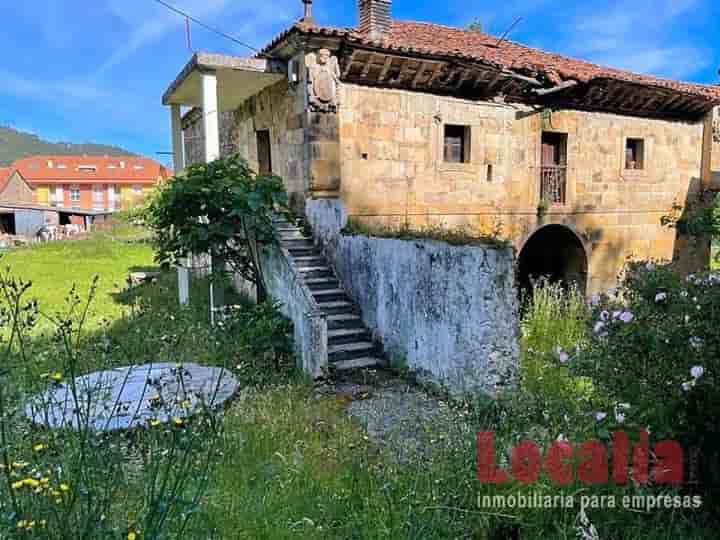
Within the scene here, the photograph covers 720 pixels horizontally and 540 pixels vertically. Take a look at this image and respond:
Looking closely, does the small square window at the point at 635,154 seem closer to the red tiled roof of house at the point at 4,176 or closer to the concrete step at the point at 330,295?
the concrete step at the point at 330,295

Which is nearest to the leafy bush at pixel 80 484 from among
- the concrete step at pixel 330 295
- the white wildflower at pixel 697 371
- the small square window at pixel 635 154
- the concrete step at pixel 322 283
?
the white wildflower at pixel 697 371

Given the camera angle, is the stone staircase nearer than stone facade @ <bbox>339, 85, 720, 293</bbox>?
Yes

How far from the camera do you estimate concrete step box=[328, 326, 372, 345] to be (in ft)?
21.9

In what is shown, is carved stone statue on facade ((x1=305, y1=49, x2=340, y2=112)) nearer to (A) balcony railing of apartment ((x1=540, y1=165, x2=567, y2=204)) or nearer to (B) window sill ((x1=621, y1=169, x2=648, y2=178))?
(A) balcony railing of apartment ((x1=540, y1=165, x2=567, y2=204))

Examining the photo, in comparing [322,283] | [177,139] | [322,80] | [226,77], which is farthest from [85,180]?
[322,283]

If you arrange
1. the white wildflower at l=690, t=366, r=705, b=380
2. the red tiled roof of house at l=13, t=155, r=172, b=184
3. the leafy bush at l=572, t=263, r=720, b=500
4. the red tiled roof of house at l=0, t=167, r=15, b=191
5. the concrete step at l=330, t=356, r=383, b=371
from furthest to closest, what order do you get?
the red tiled roof of house at l=13, t=155, r=172, b=184 → the red tiled roof of house at l=0, t=167, r=15, b=191 → the concrete step at l=330, t=356, r=383, b=371 → the leafy bush at l=572, t=263, r=720, b=500 → the white wildflower at l=690, t=366, r=705, b=380

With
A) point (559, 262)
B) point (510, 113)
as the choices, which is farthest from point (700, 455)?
point (559, 262)

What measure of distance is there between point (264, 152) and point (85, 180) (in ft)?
192

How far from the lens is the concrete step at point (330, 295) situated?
287 inches

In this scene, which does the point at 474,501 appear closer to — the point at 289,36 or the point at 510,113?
the point at 289,36

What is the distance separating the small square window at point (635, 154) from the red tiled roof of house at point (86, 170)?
176 ft

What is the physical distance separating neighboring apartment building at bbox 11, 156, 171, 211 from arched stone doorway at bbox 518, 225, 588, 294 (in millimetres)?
53908

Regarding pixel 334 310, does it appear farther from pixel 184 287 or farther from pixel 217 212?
pixel 184 287

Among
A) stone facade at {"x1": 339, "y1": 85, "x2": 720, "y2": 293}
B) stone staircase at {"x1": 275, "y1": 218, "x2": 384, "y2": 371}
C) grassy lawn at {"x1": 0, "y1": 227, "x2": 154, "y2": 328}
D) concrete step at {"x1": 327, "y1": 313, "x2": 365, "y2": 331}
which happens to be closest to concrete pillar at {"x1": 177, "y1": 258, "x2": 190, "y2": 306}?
grassy lawn at {"x1": 0, "y1": 227, "x2": 154, "y2": 328}
